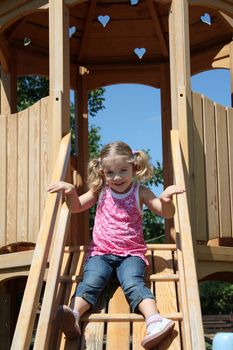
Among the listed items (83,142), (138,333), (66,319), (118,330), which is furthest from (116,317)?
(83,142)

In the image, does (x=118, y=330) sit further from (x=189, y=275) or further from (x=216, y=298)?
(x=216, y=298)

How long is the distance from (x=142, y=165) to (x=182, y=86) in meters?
0.97

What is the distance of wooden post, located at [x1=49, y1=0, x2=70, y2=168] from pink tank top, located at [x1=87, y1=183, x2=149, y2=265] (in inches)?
26.8

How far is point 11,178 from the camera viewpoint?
213 inches

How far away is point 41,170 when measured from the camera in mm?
5121

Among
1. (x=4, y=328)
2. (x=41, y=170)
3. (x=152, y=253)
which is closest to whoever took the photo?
(x=152, y=253)

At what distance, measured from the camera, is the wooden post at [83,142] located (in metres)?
7.98

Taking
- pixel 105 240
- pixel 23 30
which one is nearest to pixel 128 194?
pixel 105 240

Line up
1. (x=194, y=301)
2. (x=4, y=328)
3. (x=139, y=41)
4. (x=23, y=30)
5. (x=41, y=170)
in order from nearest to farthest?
1. (x=194, y=301)
2. (x=41, y=170)
3. (x=4, y=328)
4. (x=23, y=30)
5. (x=139, y=41)

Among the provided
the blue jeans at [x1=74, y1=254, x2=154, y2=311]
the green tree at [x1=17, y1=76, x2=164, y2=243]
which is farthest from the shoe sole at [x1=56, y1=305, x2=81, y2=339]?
the green tree at [x1=17, y1=76, x2=164, y2=243]

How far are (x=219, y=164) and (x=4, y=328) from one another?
140 inches

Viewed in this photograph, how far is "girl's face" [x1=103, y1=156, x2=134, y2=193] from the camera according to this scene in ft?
14.0

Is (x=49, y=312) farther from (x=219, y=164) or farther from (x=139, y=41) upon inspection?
(x=139, y=41)

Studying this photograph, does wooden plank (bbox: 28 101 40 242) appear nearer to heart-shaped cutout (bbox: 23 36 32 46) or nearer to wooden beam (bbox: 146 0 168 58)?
heart-shaped cutout (bbox: 23 36 32 46)
